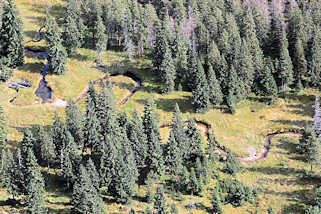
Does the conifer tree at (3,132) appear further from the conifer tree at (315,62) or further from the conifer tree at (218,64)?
the conifer tree at (315,62)

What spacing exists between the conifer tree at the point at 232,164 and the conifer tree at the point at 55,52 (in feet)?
197

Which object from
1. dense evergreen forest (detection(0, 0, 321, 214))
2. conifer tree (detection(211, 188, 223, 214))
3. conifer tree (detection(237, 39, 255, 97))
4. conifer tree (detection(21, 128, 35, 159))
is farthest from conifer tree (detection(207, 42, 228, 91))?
conifer tree (detection(21, 128, 35, 159))

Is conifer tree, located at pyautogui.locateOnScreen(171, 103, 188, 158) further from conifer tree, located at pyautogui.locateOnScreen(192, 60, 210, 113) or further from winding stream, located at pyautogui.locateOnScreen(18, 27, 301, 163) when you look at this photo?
conifer tree, located at pyautogui.locateOnScreen(192, 60, 210, 113)

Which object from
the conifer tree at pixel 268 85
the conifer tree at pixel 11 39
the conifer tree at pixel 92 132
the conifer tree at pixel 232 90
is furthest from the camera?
the conifer tree at pixel 11 39

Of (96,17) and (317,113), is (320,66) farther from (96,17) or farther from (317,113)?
(96,17)

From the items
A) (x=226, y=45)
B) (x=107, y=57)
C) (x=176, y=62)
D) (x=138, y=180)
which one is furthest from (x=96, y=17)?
(x=138, y=180)

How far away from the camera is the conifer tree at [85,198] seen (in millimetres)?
97562

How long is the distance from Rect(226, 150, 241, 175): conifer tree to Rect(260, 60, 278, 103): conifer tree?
31.2m

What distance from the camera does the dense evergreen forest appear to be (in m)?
106

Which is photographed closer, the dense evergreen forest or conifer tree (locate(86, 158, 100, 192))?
conifer tree (locate(86, 158, 100, 192))

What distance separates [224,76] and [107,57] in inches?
1627

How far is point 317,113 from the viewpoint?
423ft

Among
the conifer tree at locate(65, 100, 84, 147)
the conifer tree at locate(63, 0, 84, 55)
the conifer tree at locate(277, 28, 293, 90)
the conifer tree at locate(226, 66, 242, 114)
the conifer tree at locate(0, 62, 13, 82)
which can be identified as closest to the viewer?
the conifer tree at locate(65, 100, 84, 147)

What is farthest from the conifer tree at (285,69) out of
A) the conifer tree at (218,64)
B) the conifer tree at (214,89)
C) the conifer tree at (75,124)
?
the conifer tree at (75,124)
